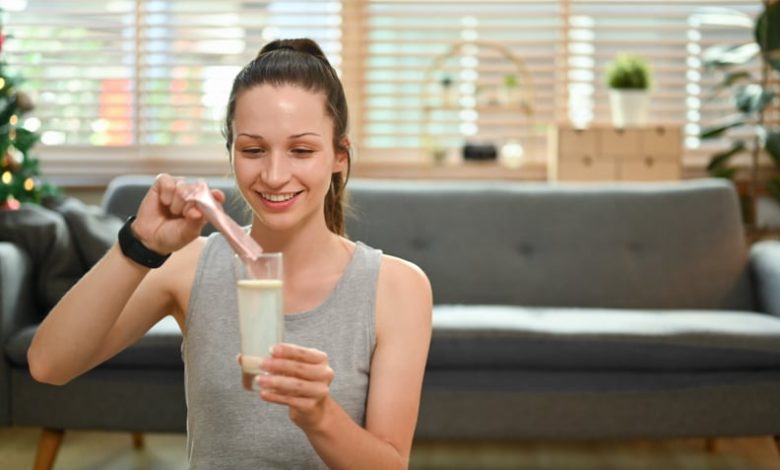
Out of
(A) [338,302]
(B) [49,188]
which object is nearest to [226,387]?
(A) [338,302]

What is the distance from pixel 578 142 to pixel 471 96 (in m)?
0.69

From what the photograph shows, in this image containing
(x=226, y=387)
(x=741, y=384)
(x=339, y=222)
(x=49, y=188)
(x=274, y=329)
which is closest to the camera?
(x=274, y=329)

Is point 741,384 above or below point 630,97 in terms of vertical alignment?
below

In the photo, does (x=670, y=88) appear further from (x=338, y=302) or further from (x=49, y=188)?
(x=338, y=302)

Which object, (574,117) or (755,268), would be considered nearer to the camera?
(755,268)

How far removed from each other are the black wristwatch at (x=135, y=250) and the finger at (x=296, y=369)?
0.28m

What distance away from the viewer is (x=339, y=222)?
5.77 feet

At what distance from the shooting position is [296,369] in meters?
1.07

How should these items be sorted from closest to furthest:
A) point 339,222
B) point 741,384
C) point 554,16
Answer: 1. point 339,222
2. point 741,384
3. point 554,16

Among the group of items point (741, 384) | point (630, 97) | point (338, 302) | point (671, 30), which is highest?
point (671, 30)

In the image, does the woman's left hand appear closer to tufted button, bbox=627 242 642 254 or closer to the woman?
the woman

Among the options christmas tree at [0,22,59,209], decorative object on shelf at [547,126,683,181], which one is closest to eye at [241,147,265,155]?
christmas tree at [0,22,59,209]

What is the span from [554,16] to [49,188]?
232cm

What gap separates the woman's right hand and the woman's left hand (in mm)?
235
